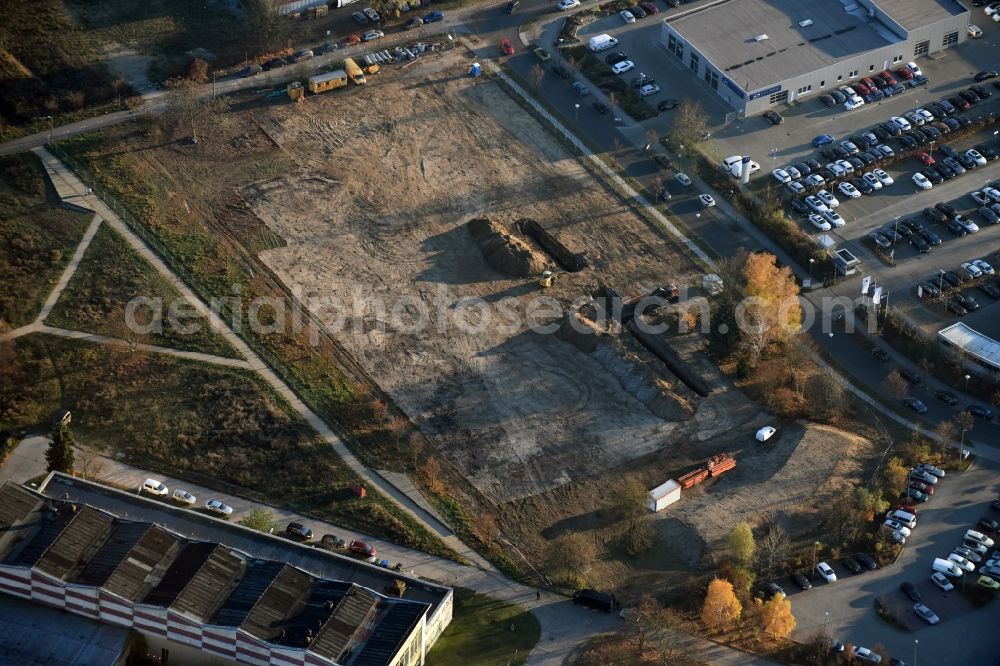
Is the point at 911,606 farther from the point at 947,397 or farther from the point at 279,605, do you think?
the point at 279,605

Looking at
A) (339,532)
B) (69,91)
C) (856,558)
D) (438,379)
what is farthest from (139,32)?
(856,558)

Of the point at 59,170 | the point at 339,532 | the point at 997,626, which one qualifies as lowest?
the point at 997,626

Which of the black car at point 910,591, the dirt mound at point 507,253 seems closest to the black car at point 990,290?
the black car at point 910,591

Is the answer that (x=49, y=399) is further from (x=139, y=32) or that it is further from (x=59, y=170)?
(x=139, y=32)

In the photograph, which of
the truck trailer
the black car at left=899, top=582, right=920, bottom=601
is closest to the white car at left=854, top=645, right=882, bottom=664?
the black car at left=899, top=582, right=920, bottom=601

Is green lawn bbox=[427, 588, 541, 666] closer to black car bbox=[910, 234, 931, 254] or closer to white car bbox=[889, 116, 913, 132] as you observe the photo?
black car bbox=[910, 234, 931, 254]

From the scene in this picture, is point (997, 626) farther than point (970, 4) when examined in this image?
No

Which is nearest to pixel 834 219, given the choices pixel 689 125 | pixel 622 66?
pixel 689 125
